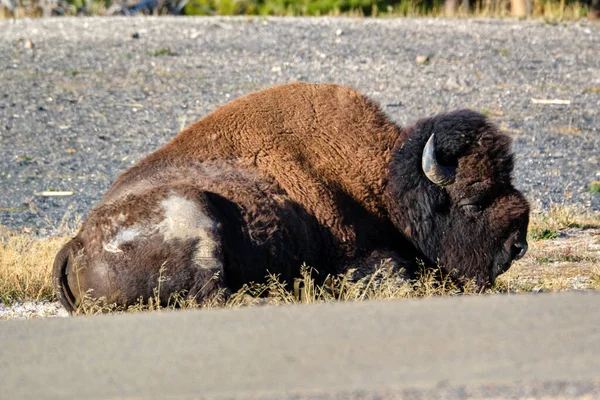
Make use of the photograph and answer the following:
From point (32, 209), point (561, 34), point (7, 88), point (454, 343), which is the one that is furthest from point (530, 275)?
point (561, 34)

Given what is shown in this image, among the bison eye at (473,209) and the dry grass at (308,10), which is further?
the dry grass at (308,10)

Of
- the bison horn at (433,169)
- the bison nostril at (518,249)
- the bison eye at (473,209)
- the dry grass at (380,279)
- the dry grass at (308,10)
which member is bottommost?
the dry grass at (308,10)

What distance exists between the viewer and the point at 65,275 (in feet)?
21.0

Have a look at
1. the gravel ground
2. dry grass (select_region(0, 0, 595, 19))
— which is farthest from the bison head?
dry grass (select_region(0, 0, 595, 19))

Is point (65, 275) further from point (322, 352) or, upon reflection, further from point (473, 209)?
point (473, 209)

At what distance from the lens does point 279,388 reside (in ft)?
12.8

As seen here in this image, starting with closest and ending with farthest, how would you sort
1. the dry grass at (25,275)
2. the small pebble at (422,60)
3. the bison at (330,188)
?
the bison at (330,188), the dry grass at (25,275), the small pebble at (422,60)

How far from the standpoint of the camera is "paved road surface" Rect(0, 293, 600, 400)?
3.88 meters

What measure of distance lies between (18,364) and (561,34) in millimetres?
15371

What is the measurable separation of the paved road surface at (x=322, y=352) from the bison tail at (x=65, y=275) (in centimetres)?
96

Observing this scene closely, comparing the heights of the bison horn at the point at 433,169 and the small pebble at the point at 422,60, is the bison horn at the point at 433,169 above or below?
above

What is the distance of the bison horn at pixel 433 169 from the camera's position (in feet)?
22.7

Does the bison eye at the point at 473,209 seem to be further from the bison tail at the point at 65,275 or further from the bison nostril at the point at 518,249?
the bison tail at the point at 65,275

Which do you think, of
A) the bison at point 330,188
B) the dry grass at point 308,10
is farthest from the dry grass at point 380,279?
the dry grass at point 308,10
